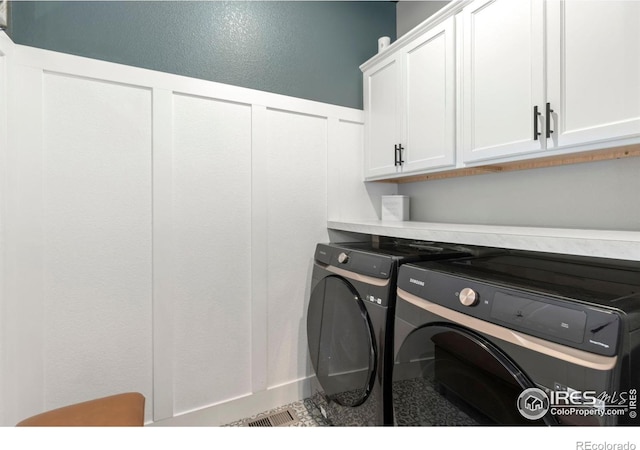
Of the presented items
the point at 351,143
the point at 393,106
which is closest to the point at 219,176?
the point at 351,143

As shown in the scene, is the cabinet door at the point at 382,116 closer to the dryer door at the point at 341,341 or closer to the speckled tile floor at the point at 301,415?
the dryer door at the point at 341,341

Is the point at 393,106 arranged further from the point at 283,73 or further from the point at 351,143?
the point at 283,73

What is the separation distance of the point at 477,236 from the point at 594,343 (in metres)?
0.55

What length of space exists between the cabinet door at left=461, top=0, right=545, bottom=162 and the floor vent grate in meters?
1.73

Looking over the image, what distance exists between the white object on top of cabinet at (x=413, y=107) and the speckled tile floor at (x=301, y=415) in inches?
60.3

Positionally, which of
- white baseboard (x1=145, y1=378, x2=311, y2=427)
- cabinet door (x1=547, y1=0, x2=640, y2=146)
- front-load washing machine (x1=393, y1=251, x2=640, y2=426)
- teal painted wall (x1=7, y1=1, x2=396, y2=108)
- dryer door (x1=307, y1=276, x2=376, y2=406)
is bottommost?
white baseboard (x1=145, y1=378, x2=311, y2=427)

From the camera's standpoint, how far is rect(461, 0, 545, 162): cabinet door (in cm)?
118

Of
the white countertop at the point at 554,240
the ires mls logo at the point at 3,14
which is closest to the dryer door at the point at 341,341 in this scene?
the white countertop at the point at 554,240

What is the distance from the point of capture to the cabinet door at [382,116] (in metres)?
1.85

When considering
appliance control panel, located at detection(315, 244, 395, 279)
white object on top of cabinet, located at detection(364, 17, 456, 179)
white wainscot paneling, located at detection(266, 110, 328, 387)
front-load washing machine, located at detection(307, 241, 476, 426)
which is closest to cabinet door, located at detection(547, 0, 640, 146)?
white object on top of cabinet, located at detection(364, 17, 456, 179)

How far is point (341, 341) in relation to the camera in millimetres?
1464

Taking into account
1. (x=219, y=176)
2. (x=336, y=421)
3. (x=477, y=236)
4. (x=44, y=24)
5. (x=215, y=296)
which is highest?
(x=44, y=24)

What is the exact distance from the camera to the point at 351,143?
6.91 ft

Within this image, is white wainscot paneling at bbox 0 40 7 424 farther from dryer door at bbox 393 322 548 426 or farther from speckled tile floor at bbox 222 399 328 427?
dryer door at bbox 393 322 548 426
